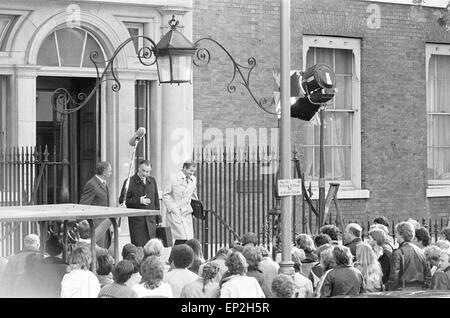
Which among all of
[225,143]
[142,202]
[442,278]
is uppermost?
[225,143]

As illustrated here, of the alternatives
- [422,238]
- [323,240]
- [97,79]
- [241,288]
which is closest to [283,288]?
[241,288]

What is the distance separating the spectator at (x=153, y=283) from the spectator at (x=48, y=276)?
1587 millimetres

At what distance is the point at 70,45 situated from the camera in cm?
1858

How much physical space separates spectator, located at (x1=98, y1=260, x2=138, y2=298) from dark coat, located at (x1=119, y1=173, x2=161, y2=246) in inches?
256

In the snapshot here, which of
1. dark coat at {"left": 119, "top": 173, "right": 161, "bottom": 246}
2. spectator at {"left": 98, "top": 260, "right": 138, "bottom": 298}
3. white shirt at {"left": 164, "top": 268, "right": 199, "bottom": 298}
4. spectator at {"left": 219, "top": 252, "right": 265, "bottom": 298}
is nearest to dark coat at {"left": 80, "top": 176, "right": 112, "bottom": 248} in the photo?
dark coat at {"left": 119, "top": 173, "right": 161, "bottom": 246}

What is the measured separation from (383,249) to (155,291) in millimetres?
4217

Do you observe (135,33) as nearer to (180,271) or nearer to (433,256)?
(433,256)

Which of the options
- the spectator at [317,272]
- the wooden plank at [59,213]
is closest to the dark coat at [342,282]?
the spectator at [317,272]

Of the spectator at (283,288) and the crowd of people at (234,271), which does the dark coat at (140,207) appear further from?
the spectator at (283,288)

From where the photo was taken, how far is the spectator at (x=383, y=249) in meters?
12.5

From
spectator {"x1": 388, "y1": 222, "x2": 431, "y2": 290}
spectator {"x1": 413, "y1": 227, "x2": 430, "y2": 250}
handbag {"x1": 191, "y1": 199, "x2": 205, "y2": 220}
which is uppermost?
handbag {"x1": 191, "y1": 199, "x2": 205, "y2": 220}

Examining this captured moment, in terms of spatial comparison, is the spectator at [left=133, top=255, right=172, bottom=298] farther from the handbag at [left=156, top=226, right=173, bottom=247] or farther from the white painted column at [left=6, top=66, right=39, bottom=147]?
the white painted column at [left=6, top=66, right=39, bottom=147]

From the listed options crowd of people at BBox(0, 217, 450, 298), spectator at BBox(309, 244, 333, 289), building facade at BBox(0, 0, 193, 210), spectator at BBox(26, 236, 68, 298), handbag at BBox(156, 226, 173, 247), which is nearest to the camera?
crowd of people at BBox(0, 217, 450, 298)

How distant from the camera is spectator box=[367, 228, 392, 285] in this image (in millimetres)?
12453
